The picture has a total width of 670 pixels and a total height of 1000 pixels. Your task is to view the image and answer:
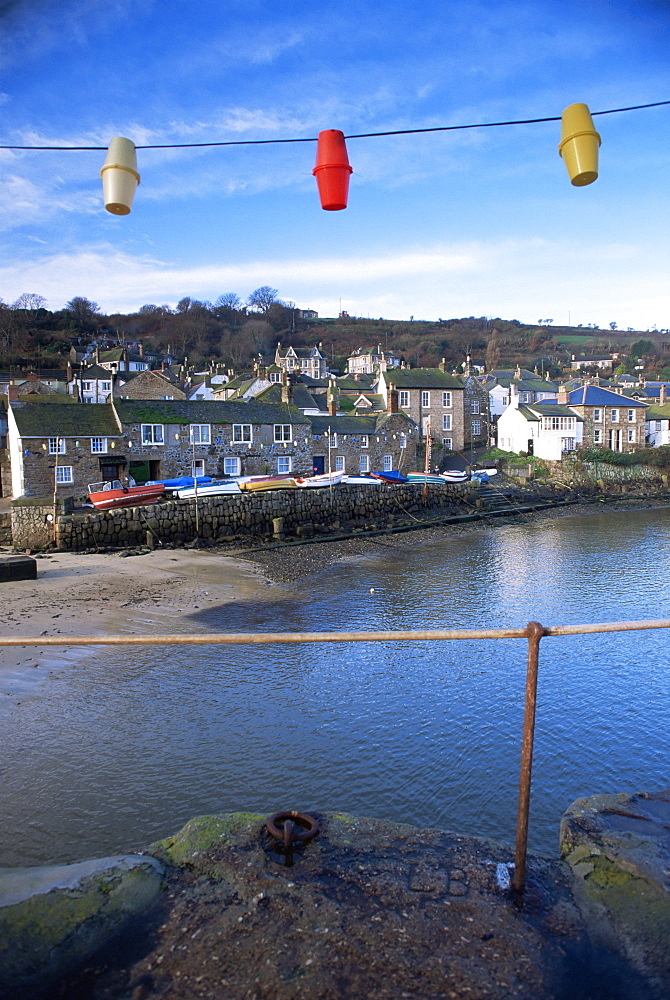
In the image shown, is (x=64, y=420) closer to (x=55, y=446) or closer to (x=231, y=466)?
(x=55, y=446)

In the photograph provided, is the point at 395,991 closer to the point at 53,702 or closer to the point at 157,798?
the point at 157,798

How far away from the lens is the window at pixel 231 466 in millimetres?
35031

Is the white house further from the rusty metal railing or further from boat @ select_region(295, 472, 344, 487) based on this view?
the rusty metal railing

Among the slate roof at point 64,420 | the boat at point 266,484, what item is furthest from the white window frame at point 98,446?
the boat at point 266,484

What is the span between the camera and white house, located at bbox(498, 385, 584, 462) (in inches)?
1975

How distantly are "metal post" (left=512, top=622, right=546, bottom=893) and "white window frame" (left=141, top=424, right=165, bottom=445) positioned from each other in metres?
31.1

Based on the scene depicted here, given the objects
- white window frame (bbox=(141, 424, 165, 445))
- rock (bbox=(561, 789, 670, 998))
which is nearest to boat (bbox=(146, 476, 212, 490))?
white window frame (bbox=(141, 424, 165, 445))

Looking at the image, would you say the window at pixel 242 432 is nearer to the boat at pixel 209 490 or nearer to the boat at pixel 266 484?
the boat at pixel 266 484

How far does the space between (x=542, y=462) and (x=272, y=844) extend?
159 feet

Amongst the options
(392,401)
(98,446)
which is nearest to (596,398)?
(392,401)

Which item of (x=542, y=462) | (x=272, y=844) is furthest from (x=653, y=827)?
(x=542, y=462)

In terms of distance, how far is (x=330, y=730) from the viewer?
886 cm

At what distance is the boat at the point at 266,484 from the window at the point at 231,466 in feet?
13.5

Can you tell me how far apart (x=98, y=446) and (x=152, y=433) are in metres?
3.01
